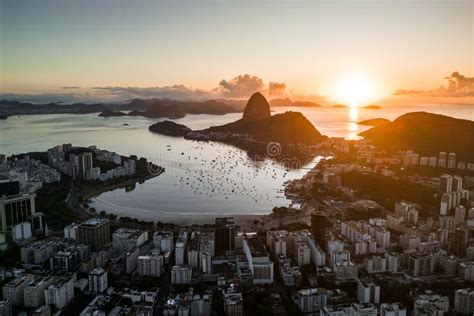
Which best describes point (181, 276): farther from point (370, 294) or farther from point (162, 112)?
point (162, 112)

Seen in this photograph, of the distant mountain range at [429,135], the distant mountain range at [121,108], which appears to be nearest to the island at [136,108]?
the distant mountain range at [121,108]

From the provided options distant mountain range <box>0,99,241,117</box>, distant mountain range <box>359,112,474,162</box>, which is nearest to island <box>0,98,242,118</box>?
distant mountain range <box>0,99,241,117</box>

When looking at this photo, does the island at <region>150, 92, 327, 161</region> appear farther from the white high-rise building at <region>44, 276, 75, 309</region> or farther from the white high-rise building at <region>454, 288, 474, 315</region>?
the white high-rise building at <region>44, 276, 75, 309</region>

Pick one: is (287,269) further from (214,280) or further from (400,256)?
(400,256)

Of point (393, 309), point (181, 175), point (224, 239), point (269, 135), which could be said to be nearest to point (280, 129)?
point (269, 135)

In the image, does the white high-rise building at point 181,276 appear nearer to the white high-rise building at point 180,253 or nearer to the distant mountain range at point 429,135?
the white high-rise building at point 180,253

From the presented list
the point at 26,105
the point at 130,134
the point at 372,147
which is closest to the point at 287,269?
the point at 372,147
